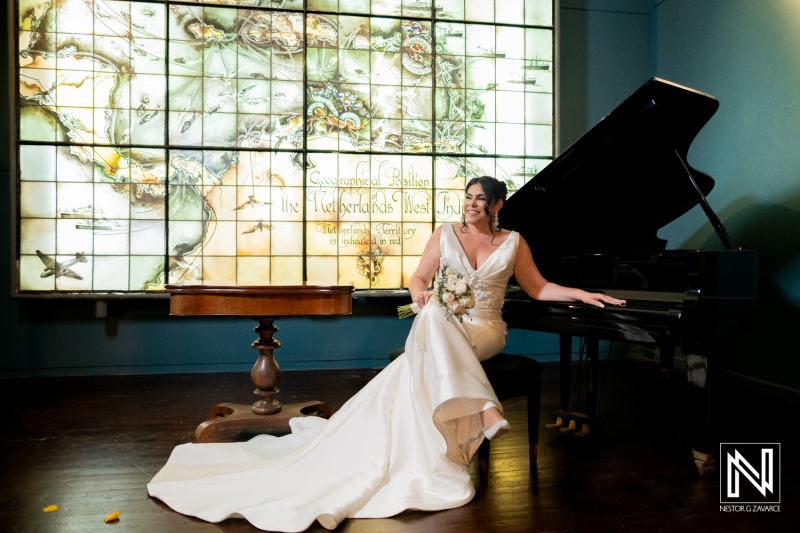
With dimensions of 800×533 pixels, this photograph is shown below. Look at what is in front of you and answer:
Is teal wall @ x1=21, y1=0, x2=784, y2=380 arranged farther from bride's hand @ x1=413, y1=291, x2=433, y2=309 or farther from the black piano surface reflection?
bride's hand @ x1=413, y1=291, x2=433, y2=309

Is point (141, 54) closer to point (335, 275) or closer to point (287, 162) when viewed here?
point (287, 162)

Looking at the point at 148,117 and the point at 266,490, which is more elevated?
the point at 148,117

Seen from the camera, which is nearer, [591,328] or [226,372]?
[591,328]

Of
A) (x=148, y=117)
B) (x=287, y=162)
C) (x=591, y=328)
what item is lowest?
(x=591, y=328)

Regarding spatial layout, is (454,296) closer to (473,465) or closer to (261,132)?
(473,465)

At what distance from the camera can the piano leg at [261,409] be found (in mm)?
3256

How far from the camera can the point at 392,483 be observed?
242cm

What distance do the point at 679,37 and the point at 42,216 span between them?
566 centimetres

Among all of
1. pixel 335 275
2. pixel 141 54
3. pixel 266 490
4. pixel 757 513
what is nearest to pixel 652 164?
pixel 757 513

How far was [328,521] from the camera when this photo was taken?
2146 mm

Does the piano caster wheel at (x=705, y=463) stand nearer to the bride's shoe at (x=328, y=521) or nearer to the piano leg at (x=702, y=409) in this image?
the piano leg at (x=702, y=409)

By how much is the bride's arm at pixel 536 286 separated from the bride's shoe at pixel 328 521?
61.9 inches

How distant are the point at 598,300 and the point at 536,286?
0.39 m

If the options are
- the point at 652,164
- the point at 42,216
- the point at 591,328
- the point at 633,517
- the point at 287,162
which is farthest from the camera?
the point at 287,162
